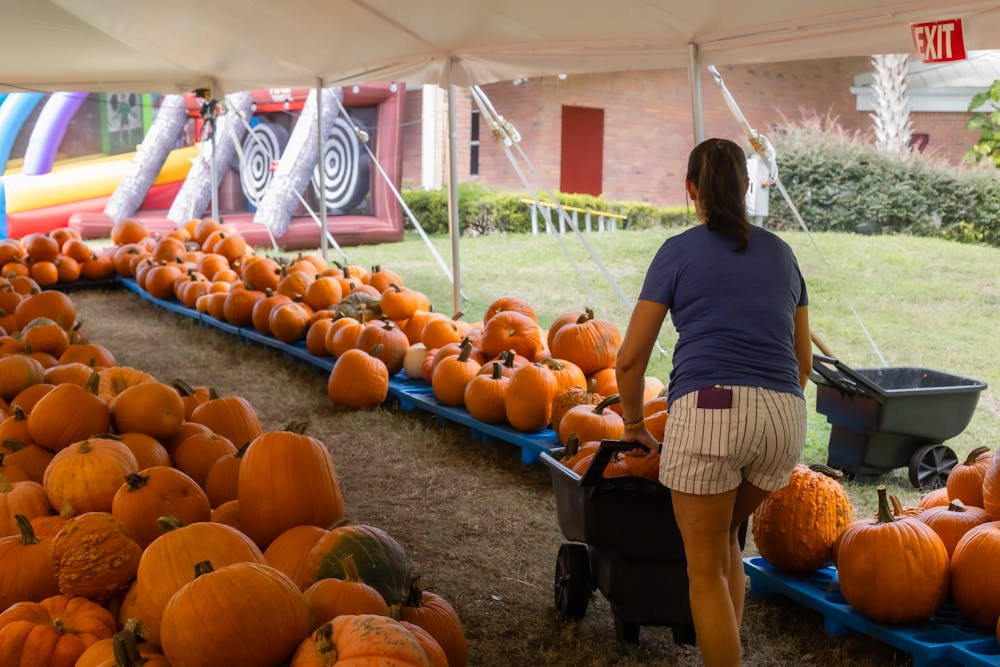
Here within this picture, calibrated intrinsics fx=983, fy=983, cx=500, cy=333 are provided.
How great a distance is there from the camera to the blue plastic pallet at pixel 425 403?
4.85m

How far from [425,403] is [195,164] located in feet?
40.4

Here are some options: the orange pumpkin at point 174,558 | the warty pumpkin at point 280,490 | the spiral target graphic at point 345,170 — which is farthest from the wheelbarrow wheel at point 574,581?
the spiral target graphic at point 345,170

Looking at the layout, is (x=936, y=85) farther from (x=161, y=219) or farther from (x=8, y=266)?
(x=8, y=266)

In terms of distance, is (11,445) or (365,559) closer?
(365,559)

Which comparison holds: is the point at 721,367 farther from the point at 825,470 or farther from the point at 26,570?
the point at 26,570

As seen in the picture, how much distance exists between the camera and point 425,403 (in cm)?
567

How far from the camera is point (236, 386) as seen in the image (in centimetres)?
669

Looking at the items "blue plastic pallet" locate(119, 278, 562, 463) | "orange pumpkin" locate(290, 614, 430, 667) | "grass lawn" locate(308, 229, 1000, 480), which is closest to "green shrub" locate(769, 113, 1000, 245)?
"grass lawn" locate(308, 229, 1000, 480)

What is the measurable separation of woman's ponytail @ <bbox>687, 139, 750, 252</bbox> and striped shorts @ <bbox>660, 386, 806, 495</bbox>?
0.42m

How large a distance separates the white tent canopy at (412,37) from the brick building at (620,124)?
1108cm

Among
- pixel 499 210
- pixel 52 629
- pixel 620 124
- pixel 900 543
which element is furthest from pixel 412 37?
pixel 620 124

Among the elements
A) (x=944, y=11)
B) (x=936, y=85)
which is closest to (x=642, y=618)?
(x=944, y=11)

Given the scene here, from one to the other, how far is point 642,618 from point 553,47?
11.9ft

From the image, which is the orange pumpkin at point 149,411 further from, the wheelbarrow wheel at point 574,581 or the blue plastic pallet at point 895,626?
the blue plastic pallet at point 895,626
